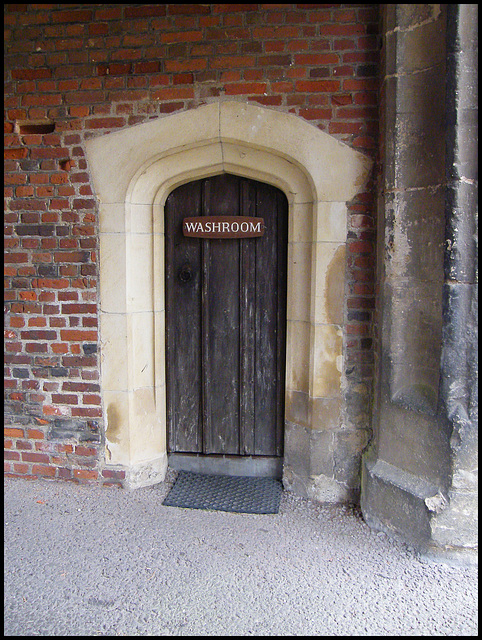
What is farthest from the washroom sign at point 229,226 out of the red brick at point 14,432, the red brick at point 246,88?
the red brick at point 14,432

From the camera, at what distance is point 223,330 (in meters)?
3.65

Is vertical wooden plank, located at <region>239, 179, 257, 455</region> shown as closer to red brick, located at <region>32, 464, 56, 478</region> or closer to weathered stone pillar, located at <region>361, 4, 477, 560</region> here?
weathered stone pillar, located at <region>361, 4, 477, 560</region>

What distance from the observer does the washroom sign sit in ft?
11.5

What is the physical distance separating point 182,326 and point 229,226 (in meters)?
0.81

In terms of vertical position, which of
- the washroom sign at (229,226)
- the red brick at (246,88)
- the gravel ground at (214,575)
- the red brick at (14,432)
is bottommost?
the gravel ground at (214,575)

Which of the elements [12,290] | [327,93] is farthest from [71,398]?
[327,93]

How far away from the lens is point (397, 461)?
2.98m

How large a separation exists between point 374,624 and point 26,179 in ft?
11.0

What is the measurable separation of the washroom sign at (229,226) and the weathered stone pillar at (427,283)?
868mm

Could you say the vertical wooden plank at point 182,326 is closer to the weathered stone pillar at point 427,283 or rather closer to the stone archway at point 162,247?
the stone archway at point 162,247

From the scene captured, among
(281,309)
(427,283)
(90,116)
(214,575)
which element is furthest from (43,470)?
(427,283)

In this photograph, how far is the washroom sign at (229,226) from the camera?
11.5 feet

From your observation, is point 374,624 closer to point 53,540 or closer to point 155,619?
point 155,619

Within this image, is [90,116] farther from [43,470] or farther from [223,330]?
[43,470]
